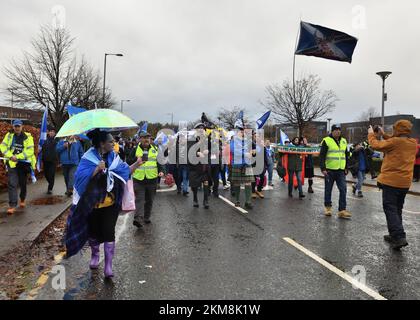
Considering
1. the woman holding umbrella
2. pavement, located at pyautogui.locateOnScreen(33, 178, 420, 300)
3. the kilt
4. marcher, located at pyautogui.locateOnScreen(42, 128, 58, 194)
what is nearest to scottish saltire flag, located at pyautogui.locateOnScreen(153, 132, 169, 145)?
marcher, located at pyautogui.locateOnScreen(42, 128, 58, 194)

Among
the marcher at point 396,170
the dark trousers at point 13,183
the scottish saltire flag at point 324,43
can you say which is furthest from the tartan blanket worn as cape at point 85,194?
the scottish saltire flag at point 324,43

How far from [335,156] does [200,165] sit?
11.3 ft

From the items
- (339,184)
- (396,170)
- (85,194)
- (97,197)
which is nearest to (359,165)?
(339,184)

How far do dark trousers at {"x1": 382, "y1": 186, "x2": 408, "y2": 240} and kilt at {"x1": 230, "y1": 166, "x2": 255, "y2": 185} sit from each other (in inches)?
162

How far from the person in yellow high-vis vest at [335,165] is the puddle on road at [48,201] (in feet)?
21.6

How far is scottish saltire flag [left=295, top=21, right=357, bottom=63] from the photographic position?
1259 centimetres

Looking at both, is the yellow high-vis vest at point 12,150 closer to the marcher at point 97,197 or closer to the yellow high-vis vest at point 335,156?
the marcher at point 97,197

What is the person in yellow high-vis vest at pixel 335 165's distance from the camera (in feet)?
28.4

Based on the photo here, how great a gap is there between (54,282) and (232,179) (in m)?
6.29

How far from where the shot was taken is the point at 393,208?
6230 millimetres

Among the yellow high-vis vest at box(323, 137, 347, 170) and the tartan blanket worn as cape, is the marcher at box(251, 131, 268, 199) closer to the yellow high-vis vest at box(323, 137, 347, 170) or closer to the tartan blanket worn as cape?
the yellow high-vis vest at box(323, 137, 347, 170)

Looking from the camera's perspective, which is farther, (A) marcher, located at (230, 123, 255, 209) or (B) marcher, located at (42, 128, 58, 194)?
(B) marcher, located at (42, 128, 58, 194)
